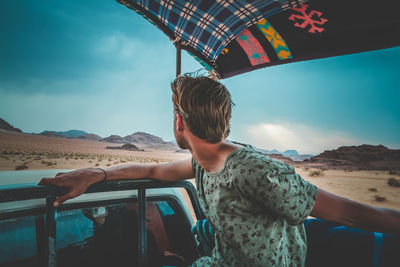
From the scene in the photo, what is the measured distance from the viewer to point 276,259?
0.97m

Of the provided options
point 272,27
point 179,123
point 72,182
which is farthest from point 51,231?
point 272,27

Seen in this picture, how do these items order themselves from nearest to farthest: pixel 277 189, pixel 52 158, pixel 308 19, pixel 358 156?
pixel 277 189, pixel 308 19, pixel 52 158, pixel 358 156

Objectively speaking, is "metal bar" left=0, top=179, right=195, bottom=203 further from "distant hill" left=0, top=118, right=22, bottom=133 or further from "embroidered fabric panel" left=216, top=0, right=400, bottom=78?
"distant hill" left=0, top=118, right=22, bottom=133

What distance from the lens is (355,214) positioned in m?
0.92

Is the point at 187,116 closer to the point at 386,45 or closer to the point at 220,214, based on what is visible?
the point at 220,214

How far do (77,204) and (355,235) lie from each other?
163 centimetres

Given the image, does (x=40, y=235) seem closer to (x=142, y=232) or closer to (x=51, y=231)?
(x=51, y=231)

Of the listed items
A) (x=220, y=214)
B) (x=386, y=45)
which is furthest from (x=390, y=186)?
(x=220, y=214)

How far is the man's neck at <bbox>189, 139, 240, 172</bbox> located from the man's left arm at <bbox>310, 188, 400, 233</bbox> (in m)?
0.47

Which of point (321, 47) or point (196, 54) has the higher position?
point (196, 54)

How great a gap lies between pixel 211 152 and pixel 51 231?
902 mm

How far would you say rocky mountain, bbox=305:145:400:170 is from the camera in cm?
3706

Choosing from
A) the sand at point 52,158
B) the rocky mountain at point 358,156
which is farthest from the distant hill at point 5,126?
the rocky mountain at point 358,156

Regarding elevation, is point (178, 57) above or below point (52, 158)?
above
